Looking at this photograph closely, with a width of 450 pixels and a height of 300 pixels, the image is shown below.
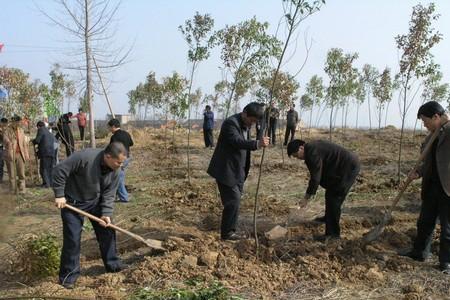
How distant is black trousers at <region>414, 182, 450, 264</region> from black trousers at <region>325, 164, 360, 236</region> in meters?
0.92

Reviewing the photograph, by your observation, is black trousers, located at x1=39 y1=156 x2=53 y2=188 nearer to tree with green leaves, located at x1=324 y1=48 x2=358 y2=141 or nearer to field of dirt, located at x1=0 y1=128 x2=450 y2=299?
field of dirt, located at x1=0 y1=128 x2=450 y2=299

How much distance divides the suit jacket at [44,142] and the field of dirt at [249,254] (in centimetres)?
170

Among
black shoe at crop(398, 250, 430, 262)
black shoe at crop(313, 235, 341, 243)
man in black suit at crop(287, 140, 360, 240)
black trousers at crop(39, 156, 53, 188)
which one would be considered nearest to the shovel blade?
man in black suit at crop(287, 140, 360, 240)

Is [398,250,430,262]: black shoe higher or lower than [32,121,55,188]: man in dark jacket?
lower

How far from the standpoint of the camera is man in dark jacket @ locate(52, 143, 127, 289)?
183 inches

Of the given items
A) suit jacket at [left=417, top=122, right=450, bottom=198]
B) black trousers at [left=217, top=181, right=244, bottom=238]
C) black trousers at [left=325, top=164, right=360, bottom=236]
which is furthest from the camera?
black trousers at [left=325, top=164, right=360, bottom=236]

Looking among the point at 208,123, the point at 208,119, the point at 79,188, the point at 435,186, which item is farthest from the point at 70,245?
the point at 208,123

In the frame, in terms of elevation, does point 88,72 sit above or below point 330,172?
above

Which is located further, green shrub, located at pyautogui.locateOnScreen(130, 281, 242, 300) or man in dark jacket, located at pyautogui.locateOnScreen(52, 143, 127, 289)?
man in dark jacket, located at pyautogui.locateOnScreen(52, 143, 127, 289)

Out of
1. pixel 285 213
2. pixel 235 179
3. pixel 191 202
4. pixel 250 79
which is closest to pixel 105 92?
pixel 250 79

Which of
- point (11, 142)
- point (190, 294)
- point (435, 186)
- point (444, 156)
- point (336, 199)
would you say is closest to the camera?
point (190, 294)

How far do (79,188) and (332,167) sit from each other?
3.01 metres

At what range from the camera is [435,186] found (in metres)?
5.15

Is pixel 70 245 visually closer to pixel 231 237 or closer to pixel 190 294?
pixel 190 294
